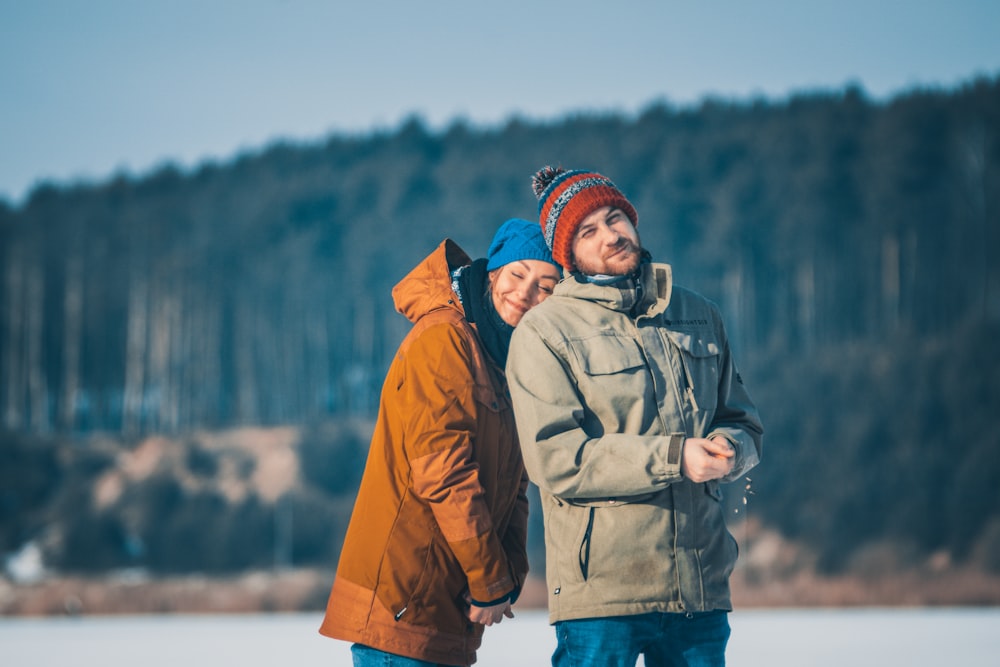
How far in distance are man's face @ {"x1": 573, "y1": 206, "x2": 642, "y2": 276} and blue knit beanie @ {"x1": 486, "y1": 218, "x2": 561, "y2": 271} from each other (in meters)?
0.21

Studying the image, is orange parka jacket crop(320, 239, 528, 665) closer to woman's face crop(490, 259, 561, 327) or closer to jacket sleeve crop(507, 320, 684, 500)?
woman's face crop(490, 259, 561, 327)

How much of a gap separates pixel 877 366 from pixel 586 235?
2795 cm

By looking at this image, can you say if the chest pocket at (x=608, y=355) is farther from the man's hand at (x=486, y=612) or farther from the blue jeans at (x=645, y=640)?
the man's hand at (x=486, y=612)

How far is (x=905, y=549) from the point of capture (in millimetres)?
22750

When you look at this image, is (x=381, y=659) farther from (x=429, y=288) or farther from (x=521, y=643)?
(x=521, y=643)

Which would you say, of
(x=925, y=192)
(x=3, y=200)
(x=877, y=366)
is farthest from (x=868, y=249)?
(x=3, y=200)

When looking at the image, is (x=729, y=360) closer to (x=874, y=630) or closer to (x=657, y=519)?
(x=657, y=519)

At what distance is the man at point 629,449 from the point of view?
8.40ft

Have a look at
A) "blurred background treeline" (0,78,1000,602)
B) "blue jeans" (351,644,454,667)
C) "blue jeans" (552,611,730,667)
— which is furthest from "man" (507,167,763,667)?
"blurred background treeline" (0,78,1000,602)

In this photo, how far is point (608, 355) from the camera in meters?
2.66

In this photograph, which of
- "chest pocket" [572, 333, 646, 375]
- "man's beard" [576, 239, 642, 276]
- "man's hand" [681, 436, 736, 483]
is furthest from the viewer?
"man's beard" [576, 239, 642, 276]

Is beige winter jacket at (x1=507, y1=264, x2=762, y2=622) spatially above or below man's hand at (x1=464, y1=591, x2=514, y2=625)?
above

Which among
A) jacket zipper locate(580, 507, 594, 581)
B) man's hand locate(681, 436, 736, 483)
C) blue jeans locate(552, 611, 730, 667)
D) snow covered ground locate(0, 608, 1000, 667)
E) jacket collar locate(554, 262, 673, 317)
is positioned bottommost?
snow covered ground locate(0, 608, 1000, 667)

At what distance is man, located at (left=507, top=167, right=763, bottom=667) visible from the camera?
2561 millimetres
